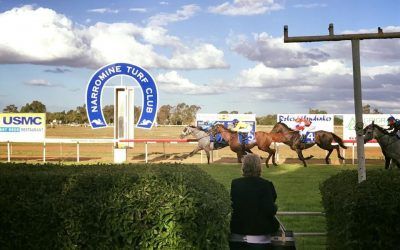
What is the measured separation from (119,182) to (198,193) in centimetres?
74

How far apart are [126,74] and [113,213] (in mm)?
16275

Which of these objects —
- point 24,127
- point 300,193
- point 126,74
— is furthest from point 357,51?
point 24,127

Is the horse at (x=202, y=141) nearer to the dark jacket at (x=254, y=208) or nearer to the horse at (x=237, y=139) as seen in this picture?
the horse at (x=237, y=139)

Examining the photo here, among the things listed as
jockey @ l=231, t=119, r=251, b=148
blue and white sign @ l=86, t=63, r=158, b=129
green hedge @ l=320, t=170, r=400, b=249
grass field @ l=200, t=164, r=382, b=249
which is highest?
blue and white sign @ l=86, t=63, r=158, b=129

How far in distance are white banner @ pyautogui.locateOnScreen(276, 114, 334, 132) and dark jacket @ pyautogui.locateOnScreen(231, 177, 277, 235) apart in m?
19.0

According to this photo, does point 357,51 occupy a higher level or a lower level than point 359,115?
higher

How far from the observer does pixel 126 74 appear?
65.1ft

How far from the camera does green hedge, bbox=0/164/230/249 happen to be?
3855 mm

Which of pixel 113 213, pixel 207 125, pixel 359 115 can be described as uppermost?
pixel 207 125

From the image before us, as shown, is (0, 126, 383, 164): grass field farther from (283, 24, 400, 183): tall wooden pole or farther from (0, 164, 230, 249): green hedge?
(0, 164, 230, 249): green hedge

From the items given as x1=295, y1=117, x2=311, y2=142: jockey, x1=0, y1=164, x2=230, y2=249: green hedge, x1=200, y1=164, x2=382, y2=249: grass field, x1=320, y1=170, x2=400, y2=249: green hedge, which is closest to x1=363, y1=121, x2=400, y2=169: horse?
x1=200, y1=164, x2=382, y2=249: grass field

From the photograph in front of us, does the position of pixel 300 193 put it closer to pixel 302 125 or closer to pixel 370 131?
pixel 370 131

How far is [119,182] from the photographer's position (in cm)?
429

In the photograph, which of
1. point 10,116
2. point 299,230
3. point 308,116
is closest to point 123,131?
point 10,116
